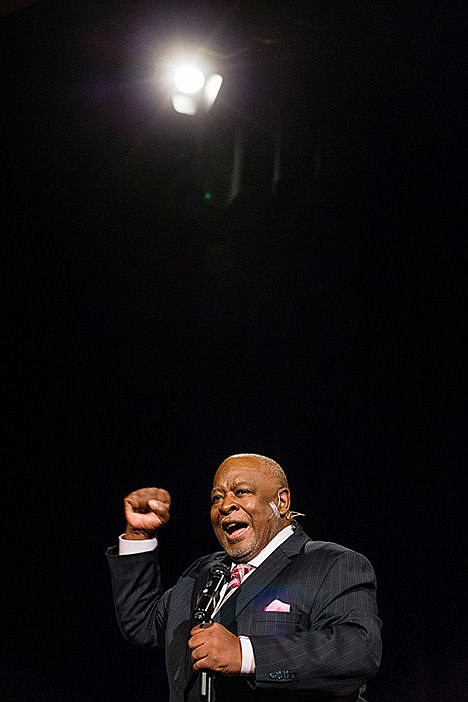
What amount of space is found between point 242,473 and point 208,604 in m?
0.38

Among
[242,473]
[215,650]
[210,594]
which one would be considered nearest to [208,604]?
[210,594]

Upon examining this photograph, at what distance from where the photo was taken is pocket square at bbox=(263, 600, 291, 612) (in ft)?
6.23

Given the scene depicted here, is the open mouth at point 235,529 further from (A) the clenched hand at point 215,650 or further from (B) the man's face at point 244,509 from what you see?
(A) the clenched hand at point 215,650

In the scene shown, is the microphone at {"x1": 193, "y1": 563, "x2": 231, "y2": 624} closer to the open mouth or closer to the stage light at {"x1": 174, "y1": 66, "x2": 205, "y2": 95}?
the open mouth

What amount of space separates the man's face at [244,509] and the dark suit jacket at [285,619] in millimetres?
54

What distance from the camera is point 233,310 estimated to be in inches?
137

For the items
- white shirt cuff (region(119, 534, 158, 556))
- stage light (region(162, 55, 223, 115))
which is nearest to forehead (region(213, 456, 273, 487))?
white shirt cuff (region(119, 534, 158, 556))

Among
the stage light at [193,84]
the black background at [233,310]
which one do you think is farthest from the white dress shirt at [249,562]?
the stage light at [193,84]

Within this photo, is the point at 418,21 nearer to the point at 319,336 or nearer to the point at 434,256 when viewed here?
the point at 434,256

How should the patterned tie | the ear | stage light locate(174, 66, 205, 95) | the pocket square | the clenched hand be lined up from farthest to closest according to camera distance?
1. stage light locate(174, 66, 205, 95)
2. the ear
3. the patterned tie
4. the pocket square
5. the clenched hand

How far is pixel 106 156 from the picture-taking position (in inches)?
157

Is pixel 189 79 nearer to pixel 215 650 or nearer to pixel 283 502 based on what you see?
pixel 283 502

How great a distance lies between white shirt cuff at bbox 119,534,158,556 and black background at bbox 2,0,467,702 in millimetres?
950

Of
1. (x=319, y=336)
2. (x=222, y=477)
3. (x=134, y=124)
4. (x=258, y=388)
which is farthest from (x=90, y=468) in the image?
(x=222, y=477)
